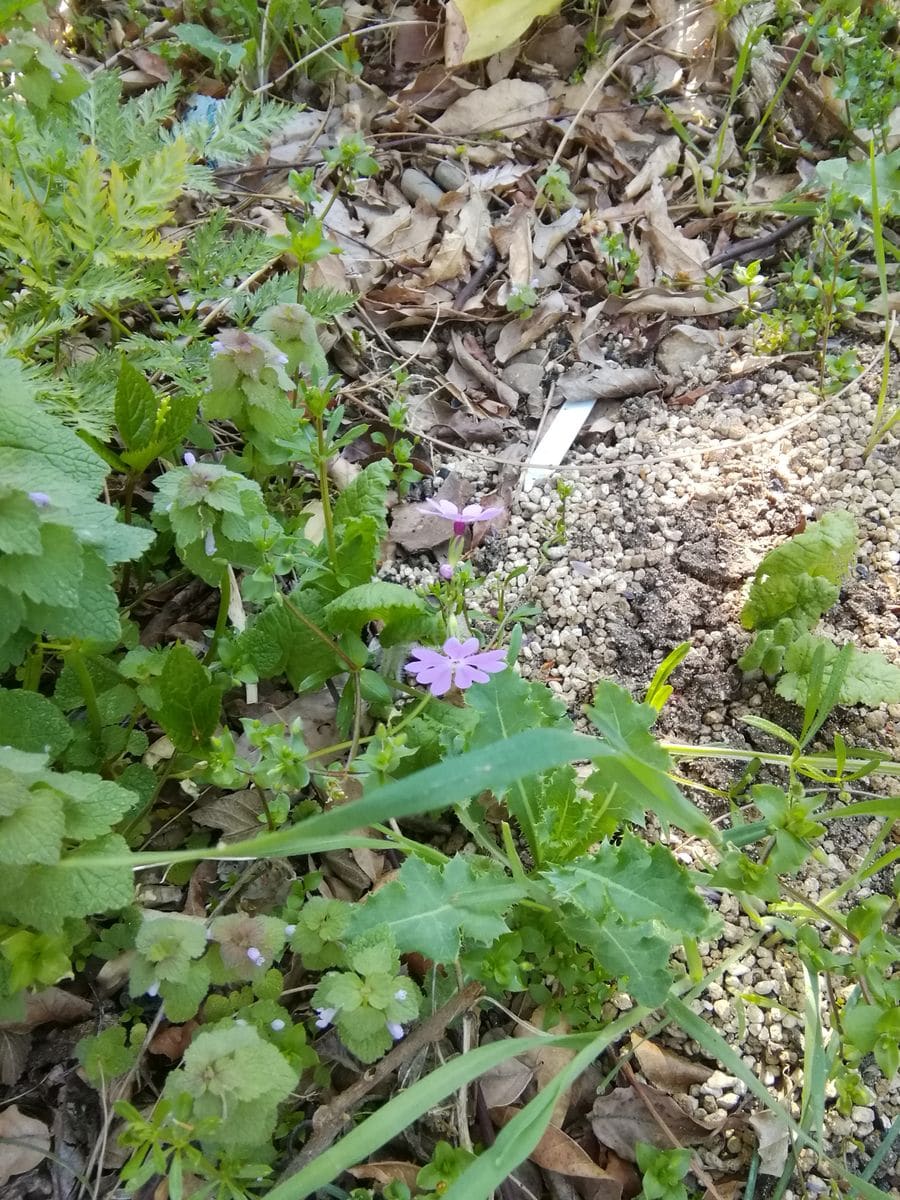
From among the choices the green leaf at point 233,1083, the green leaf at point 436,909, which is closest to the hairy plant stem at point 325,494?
the green leaf at point 436,909

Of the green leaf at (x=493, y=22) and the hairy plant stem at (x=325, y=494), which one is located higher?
the green leaf at (x=493, y=22)

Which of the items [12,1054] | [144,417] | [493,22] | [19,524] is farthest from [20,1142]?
[493,22]

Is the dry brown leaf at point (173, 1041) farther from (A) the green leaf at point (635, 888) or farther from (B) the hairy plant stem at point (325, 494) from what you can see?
(B) the hairy plant stem at point (325, 494)

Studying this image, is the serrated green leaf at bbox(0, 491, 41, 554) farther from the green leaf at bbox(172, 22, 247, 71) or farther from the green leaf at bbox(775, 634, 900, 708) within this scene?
the green leaf at bbox(172, 22, 247, 71)

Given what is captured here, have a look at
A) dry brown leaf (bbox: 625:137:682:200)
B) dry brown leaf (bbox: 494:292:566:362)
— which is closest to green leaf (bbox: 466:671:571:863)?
dry brown leaf (bbox: 494:292:566:362)

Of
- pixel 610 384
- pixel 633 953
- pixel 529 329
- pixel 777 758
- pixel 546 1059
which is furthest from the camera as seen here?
pixel 529 329

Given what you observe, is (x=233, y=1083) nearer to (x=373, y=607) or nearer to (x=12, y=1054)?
(x=12, y=1054)

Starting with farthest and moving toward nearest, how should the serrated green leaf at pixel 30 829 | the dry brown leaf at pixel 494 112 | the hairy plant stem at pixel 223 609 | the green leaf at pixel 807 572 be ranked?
the dry brown leaf at pixel 494 112, the green leaf at pixel 807 572, the hairy plant stem at pixel 223 609, the serrated green leaf at pixel 30 829
